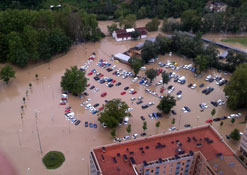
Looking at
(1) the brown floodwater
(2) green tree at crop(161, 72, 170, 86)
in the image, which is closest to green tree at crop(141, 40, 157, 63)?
(1) the brown floodwater

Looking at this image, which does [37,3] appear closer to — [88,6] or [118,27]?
[88,6]

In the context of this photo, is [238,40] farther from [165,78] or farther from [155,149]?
[155,149]

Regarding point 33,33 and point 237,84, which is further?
point 33,33

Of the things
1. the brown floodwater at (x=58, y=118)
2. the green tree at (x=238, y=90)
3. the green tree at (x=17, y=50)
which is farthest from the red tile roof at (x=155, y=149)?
the green tree at (x=17, y=50)

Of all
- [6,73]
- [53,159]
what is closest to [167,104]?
[53,159]

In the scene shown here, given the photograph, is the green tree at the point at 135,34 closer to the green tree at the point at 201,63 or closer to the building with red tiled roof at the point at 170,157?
the green tree at the point at 201,63

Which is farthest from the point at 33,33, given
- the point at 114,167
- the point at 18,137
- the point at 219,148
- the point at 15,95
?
the point at 219,148
